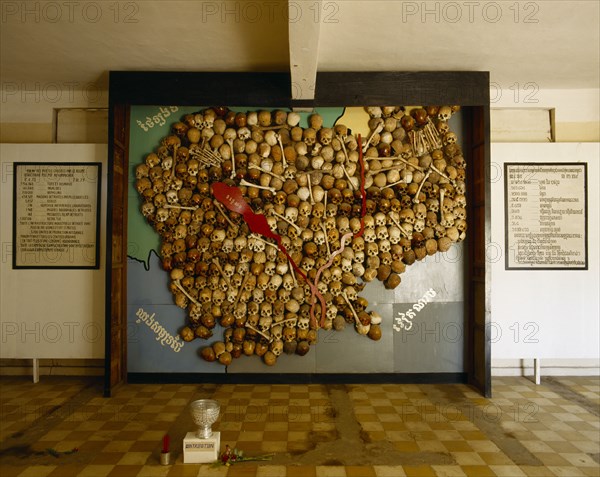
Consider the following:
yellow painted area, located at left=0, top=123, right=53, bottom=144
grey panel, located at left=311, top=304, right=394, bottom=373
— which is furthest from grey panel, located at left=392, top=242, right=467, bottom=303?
yellow painted area, located at left=0, top=123, right=53, bottom=144

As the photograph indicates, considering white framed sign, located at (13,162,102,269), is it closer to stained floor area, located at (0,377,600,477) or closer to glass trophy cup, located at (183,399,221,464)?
stained floor area, located at (0,377,600,477)

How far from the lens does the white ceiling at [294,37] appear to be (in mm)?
2846

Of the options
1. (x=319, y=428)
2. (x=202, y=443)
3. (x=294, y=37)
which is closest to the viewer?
(x=202, y=443)

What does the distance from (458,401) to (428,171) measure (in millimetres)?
1960

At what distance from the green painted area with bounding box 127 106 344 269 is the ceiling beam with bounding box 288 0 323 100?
19.0 inches

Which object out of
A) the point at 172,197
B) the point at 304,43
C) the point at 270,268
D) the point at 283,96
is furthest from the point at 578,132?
the point at 172,197

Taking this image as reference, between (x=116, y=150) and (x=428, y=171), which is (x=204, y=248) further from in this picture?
(x=428, y=171)

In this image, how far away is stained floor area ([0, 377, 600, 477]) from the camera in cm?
247

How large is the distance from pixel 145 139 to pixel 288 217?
1526mm

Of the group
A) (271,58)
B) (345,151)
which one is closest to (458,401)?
(345,151)

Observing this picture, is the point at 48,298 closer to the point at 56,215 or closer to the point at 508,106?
the point at 56,215

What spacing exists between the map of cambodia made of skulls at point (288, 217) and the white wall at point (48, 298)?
1.96 feet

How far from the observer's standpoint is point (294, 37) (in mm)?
2678

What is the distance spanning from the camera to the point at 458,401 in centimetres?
350
